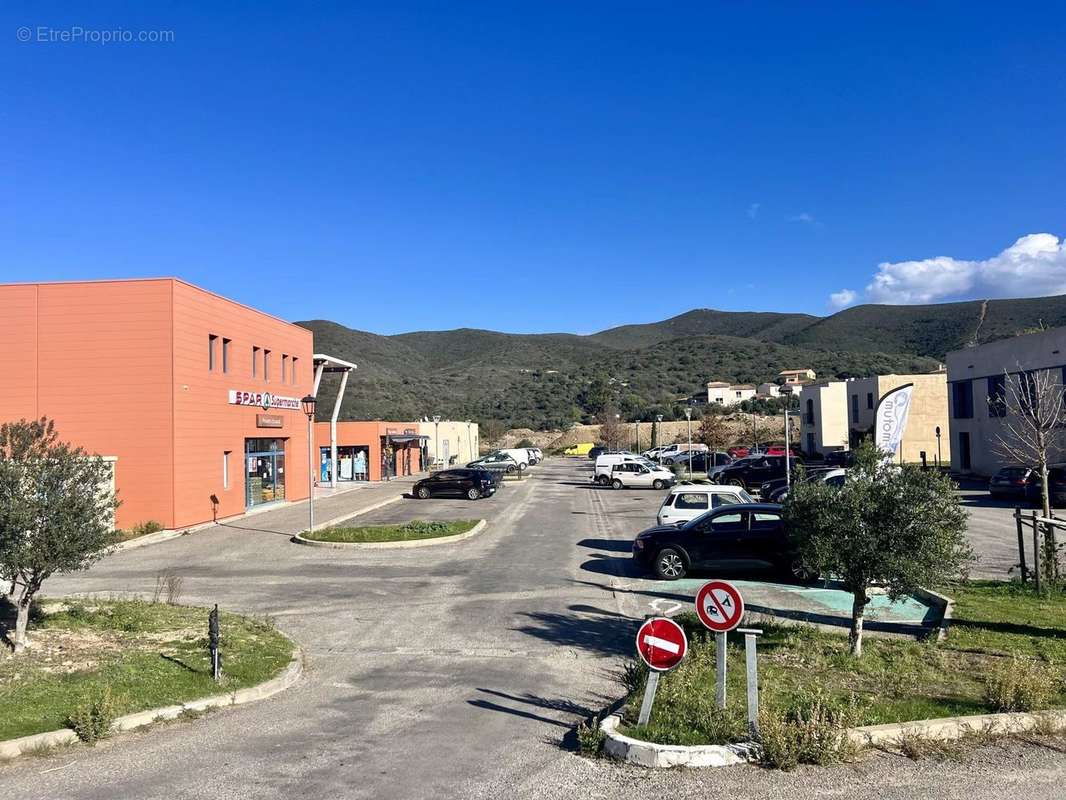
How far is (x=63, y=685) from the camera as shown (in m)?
8.60

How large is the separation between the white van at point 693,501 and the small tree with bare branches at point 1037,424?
6.70 m

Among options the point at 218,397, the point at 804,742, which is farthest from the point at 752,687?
the point at 218,397

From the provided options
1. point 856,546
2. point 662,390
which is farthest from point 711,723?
point 662,390

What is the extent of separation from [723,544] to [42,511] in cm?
1107

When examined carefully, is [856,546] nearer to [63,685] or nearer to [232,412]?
[63,685]

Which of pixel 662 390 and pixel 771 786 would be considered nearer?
pixel 771 786

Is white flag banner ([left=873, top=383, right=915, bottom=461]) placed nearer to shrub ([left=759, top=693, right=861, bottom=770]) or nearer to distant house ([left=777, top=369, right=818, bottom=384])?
shrub ([left=759, top=693, right=861, bottom=770])

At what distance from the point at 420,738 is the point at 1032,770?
5.03 metres

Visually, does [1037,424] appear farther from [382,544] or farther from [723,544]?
[382,544]

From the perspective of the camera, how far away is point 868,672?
885cm

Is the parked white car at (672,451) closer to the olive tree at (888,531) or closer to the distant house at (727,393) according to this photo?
the distant house at (727,393)

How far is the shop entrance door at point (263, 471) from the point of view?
2931 centimetres

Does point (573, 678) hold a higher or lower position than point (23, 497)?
lower

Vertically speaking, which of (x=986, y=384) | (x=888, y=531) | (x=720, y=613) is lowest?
(x=720, y=613)
